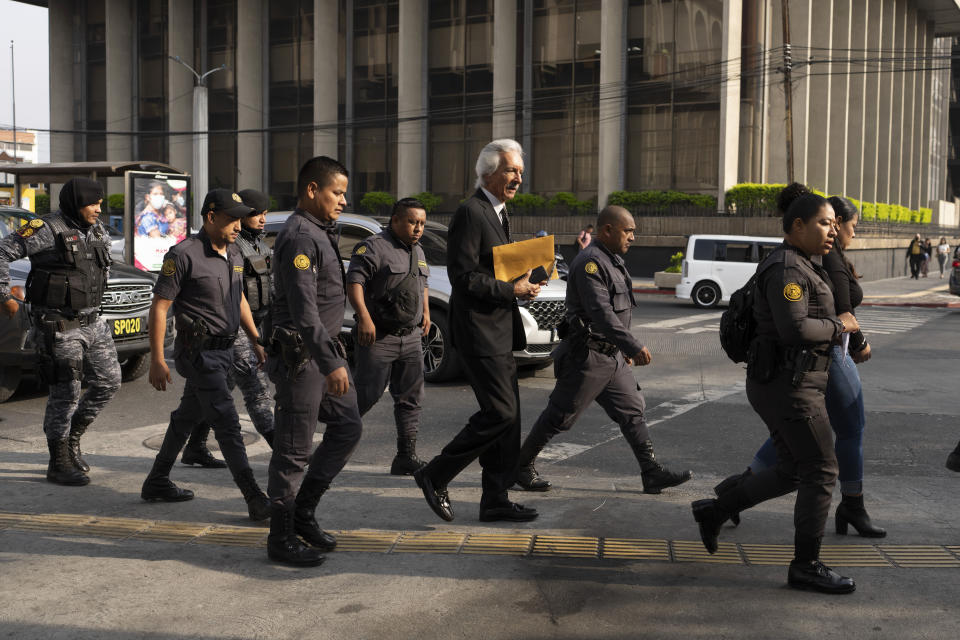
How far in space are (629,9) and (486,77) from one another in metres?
6.34

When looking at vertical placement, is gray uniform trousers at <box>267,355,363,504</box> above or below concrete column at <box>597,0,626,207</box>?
below

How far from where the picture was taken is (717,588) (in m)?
4.48

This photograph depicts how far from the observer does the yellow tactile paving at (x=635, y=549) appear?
4941 millimetres

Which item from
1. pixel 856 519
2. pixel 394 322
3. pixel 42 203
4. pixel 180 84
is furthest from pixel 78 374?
pixel 42 203

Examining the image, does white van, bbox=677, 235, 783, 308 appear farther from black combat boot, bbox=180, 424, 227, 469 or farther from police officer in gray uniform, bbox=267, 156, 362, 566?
police officer in gray uniform, bbox=267, 156, 362, 566

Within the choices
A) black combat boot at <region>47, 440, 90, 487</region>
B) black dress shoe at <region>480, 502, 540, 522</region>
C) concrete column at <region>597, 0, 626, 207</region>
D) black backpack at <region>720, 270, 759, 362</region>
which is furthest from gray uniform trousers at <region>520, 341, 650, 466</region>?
concrete column at <region>597, 0, 626, 207</region>

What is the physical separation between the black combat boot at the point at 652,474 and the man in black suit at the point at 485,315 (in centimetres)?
116

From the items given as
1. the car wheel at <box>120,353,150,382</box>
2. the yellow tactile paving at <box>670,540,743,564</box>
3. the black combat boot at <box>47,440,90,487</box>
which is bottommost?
the yellow tactile paving at <box>670,540,743,564</box>

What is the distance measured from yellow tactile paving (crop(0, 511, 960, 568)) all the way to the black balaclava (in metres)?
1.98

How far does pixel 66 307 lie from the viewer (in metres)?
6.45

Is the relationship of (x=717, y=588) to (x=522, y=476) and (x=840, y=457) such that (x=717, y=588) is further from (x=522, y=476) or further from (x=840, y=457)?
(x=522, y=476)

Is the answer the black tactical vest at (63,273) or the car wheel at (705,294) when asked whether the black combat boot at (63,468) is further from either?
the car wheel at (705,294)

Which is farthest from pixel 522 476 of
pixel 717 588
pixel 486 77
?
pixel 486 77

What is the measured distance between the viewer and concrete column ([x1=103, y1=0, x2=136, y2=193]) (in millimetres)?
49156
